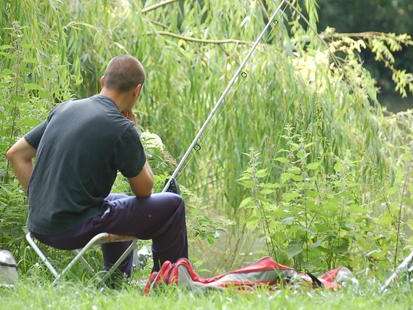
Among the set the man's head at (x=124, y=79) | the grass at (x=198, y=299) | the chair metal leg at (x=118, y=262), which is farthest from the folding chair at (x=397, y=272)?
the man's head at (x=124, y=79)

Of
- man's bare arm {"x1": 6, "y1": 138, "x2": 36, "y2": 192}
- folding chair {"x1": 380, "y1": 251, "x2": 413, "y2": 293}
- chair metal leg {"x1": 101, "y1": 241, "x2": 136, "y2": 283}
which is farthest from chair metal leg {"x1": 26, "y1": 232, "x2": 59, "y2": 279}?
folding chair {"x1": 380, "y1": 251, "x2": 413, "y2": 293}

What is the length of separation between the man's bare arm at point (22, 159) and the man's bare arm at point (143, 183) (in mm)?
661

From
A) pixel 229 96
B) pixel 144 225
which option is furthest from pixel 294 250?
pixel 229 96

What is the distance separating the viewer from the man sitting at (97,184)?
5.51 m

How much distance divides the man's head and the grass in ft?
3.35

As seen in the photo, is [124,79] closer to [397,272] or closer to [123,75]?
[123,75]

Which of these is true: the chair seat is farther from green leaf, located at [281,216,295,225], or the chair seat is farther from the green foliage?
the green foliage

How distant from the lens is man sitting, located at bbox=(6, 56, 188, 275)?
5512 mm

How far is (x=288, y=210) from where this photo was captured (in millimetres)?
6645

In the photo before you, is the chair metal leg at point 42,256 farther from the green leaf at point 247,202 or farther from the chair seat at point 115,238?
the green leaf at point 247,202

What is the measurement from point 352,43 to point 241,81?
5.17ft

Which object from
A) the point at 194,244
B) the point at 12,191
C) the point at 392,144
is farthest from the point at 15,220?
the point at 392,144

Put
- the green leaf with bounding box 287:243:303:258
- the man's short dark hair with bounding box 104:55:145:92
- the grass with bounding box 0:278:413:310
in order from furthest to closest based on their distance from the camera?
1. the green leaf with bounding box 287:243:303:258
2. the man's short dark hair with bounding box 104:55:145:92
3. the grass with bounding box 0:278:413:310

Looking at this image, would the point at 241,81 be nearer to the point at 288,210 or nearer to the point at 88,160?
the point at 288,210
